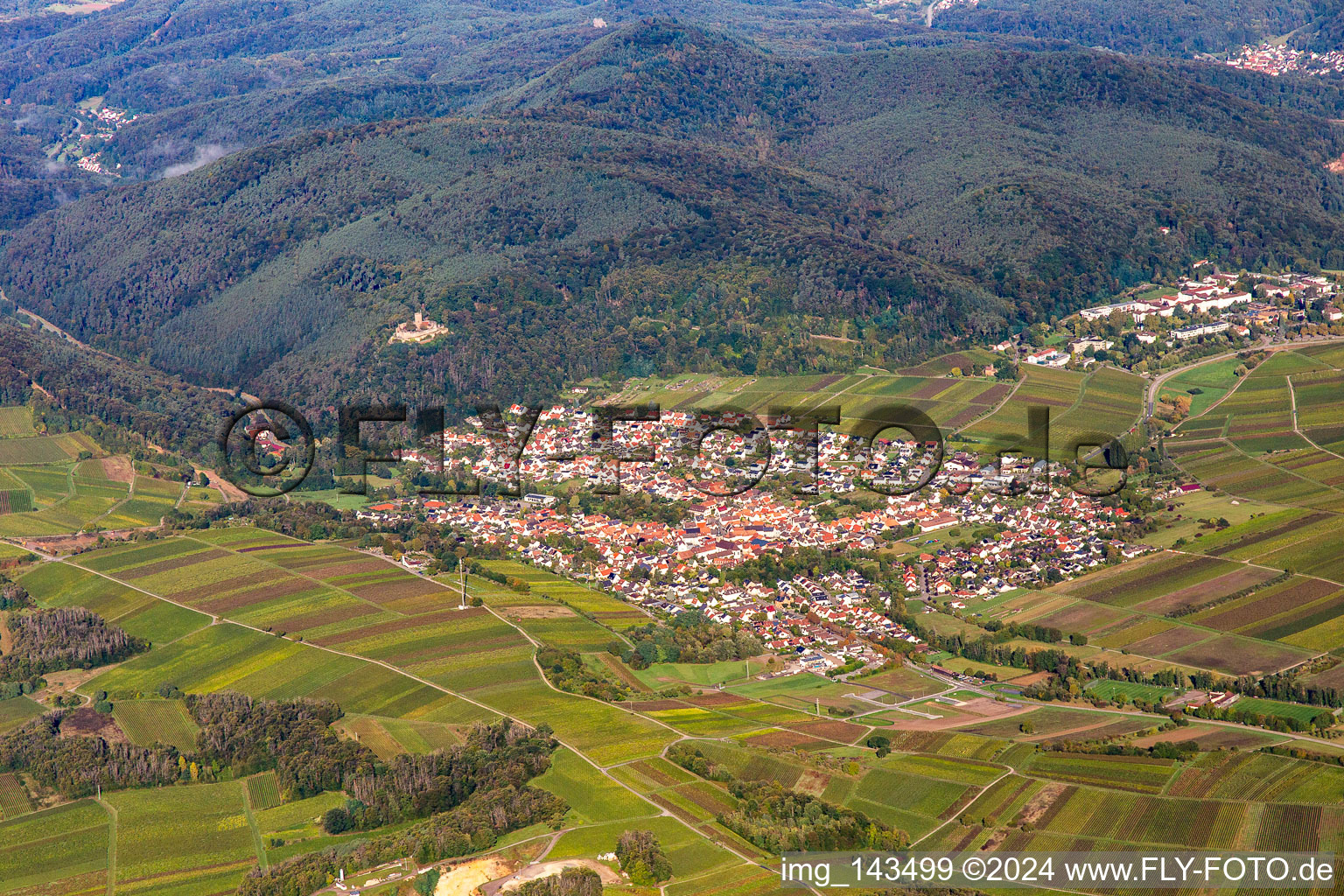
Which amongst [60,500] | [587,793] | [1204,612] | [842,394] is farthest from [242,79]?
[587,793]

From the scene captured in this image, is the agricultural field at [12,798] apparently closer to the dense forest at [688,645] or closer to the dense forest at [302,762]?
the dense forest at [302,762]

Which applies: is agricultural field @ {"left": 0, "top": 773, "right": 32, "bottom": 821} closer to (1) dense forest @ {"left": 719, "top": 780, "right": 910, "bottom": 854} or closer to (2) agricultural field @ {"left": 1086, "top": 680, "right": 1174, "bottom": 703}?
(1) dense forest @ {"left": 719, "top": 780, "right": 910, "bottom": 854}

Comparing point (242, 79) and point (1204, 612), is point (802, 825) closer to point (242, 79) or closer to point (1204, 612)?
point (1204, 612)

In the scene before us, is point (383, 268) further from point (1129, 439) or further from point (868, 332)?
point (1129, 439)

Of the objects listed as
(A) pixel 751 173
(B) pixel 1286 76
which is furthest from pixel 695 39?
(B) pixel 1286 76

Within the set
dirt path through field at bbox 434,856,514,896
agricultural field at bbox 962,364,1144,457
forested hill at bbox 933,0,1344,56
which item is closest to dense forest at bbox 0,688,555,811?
dirt path through field at bbox 434,856,514,896

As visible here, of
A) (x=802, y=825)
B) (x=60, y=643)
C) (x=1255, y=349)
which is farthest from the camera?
(x=1255, y=349)
